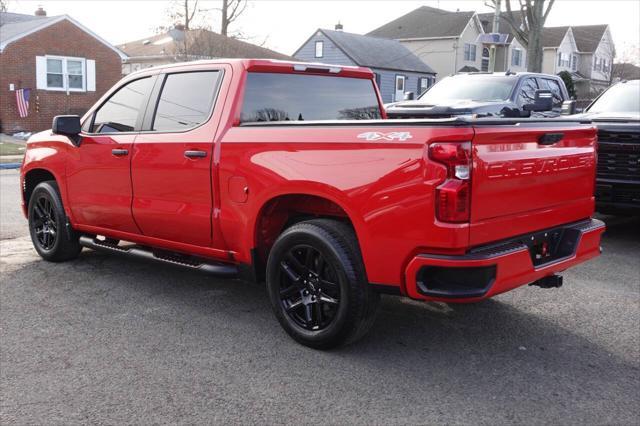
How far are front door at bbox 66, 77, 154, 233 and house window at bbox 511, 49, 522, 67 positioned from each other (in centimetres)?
5778

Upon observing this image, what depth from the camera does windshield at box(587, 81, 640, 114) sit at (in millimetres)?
9055

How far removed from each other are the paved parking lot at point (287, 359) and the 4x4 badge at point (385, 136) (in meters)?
1.38

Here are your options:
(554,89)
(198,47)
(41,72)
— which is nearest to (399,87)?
(198,47)

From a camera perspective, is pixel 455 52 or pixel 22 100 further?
pixel 455 52

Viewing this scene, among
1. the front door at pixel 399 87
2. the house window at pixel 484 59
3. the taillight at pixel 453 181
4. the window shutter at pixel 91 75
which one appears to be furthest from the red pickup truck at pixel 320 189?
the house window at pixel 484 59

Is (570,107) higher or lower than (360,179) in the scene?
higher

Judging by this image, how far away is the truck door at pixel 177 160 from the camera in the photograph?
4.85m

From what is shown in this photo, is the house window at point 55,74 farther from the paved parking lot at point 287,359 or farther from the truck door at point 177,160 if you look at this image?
the truck door at point 177,160

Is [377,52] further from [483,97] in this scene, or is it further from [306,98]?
[306,98]

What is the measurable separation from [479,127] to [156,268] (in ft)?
12.4

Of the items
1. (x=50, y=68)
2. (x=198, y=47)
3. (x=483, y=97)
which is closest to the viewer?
(x=483, y=97)

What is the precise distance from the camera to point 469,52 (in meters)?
53.4

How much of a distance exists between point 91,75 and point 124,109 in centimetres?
2395

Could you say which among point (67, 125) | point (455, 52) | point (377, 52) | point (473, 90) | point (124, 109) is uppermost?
point (455, 52)
